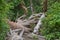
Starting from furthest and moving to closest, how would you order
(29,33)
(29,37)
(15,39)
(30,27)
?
(30,27)
(29,33)
(29,37)
(15,39)

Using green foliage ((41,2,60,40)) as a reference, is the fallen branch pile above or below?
below

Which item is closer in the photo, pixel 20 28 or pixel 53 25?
pixel 53 25

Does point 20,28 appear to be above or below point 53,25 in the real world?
below

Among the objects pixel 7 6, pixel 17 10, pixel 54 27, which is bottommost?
pixel 17 10

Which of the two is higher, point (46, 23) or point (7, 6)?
point (7, 6)

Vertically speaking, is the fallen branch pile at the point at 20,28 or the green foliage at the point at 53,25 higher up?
the green foliage at the point at 53,25

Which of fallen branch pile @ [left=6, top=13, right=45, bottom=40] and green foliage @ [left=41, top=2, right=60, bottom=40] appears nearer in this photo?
green foliage @ [left=41, top=2, right=60, bottom=40]

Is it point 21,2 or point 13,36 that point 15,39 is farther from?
point 21,2

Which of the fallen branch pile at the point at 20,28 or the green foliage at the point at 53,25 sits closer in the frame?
the green foliage at the point at 53,25

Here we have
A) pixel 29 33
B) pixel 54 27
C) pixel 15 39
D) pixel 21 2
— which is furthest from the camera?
pixel 21 2

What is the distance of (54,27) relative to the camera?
8.71 metres

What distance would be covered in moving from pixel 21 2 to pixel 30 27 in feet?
12.3

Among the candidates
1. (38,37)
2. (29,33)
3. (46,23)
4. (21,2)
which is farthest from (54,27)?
(21,2)

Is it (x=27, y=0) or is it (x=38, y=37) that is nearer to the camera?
(x=38, y=37)
